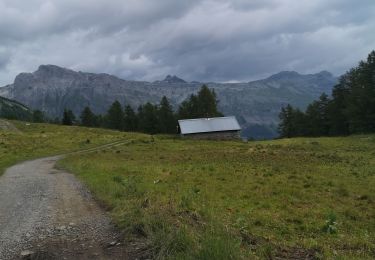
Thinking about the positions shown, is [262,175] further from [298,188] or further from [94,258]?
[94,258]

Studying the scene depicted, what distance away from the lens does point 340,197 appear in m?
21.3

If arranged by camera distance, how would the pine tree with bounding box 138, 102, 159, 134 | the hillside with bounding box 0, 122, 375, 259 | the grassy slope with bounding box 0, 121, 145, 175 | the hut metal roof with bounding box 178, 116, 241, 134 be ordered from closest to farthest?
the hillside with bounding box 0, 122, 375, 259 → the grassy slope with bounding box 0, 121, 145, 175 → the hut metal roof with bounding box 178, 116, 241, 134 → the pine tree with bounding box 138, 102, 159, 134

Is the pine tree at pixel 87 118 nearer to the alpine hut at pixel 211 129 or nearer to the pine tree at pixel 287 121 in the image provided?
the alpine hut at pixel 211 129

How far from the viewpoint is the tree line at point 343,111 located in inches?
3952

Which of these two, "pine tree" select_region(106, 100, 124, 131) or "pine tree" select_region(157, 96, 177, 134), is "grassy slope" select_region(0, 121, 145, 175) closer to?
"pine tree" select_region(157, 96, 177, 134)

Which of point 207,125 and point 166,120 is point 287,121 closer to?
point 166,120

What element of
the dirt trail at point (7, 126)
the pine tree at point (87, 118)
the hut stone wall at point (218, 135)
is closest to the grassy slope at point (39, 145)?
the dirt trail at point (7, 126)

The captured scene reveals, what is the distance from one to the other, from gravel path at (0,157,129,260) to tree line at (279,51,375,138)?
92.0 metres

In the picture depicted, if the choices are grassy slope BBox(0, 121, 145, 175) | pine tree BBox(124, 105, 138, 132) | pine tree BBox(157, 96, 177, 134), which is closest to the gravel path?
grassy slope BBox(0, 121, 145, 175)

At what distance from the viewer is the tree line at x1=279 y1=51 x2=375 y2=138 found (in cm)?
10038

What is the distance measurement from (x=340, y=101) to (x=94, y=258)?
11700 centimetres

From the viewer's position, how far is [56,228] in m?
13.4

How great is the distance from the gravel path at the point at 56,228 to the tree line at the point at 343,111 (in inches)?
3621

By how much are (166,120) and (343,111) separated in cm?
5801
